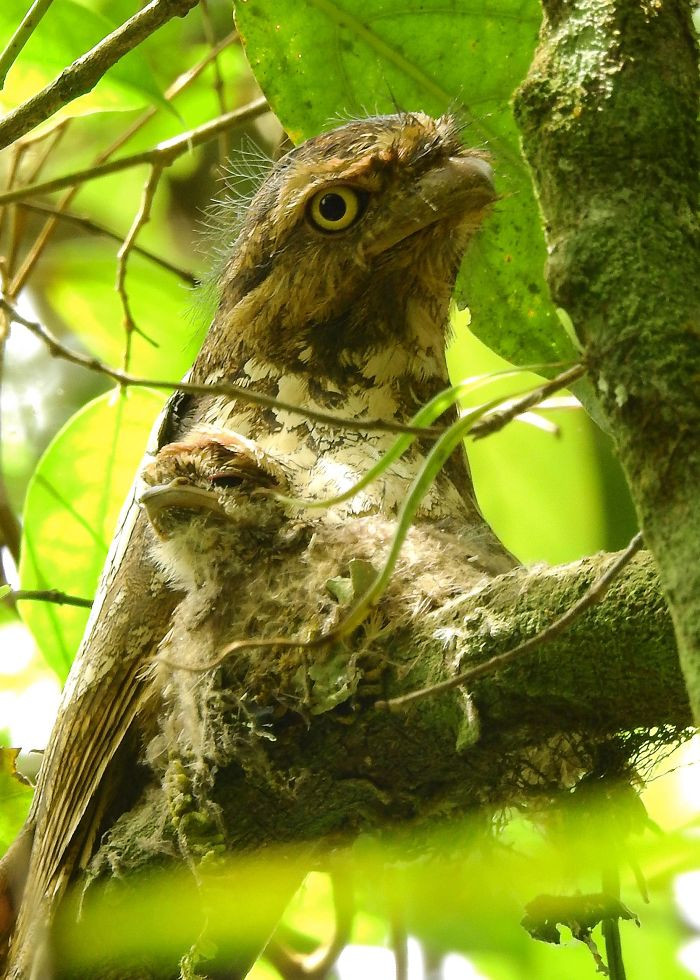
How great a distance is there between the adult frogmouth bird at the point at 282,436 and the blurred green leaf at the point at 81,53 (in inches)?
12.9

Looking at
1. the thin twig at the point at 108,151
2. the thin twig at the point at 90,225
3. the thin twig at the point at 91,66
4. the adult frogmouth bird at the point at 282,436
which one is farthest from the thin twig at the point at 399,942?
the thin twig at the point at 108,151

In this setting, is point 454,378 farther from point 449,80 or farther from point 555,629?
point 555,629

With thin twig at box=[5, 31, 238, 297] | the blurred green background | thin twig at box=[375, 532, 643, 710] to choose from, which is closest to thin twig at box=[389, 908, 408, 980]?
the blurred green background

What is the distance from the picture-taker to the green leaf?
8.42 ft

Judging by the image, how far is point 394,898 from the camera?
173 centimetres

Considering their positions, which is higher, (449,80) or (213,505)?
(449,80)

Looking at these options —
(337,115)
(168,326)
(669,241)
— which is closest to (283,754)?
(669,241)

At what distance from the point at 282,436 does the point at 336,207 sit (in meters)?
0.46

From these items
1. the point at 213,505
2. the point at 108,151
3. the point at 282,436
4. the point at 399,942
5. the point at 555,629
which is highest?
the point at 108,151

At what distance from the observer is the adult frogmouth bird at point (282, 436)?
5.62 feet

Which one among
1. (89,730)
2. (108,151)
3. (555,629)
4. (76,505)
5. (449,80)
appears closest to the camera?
(555,629)

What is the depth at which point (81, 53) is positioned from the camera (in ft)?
7.53

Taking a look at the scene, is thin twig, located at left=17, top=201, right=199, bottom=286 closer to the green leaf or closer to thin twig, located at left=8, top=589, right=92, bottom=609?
the green leaf

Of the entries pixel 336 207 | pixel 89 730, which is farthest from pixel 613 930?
pixel 336 207
